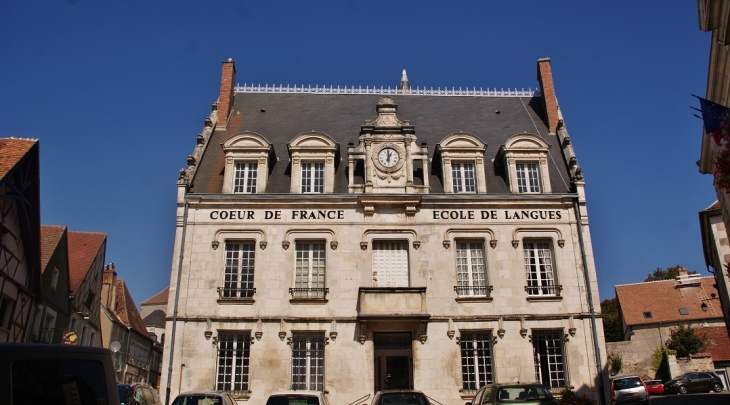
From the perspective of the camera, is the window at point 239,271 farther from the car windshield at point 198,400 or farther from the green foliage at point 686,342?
the green foliage at point 686,342

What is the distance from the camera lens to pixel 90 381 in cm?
527

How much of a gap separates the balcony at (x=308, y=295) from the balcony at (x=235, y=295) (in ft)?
4.16

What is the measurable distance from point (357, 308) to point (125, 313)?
75.3ft

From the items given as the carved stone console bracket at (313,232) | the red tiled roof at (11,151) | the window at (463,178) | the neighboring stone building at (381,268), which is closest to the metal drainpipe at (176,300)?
the neighboring stone building at (381,268)

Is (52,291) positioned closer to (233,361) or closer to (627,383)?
(233,361)

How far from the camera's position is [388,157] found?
1944 cm

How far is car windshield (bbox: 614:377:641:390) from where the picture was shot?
853 inches

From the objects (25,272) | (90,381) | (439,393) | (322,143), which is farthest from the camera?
(322,143)

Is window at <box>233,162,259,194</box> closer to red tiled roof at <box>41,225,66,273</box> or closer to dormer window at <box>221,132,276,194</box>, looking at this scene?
dormer window at <box>221,132,276,194</box>

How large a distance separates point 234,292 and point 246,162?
453cm

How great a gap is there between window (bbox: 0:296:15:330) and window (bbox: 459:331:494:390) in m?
13.8

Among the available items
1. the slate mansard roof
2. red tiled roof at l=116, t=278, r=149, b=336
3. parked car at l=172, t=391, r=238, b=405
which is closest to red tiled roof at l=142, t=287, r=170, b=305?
red tiled roof at l=116, t=278, r=149, b=336

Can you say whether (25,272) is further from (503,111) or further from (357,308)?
(503,111)

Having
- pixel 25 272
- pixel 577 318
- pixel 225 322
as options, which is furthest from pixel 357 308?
pixel 25 272
